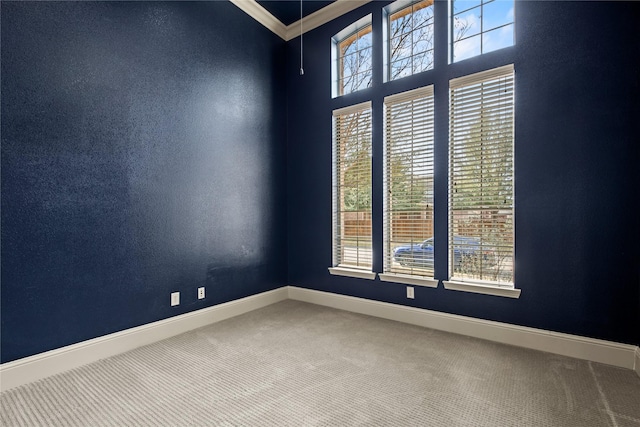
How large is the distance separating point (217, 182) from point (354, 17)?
243 cm

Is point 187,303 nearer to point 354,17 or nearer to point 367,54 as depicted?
point 367,54

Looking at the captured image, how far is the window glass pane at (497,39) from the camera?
2.65 metres

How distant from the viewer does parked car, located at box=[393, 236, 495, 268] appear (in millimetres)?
2764

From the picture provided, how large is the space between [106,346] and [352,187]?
9.00ft

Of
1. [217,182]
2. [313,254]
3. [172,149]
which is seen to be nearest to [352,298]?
[313,254]

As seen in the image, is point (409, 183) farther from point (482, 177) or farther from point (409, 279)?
point (409, 279)

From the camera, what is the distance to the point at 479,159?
2.75m

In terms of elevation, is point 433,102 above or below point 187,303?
above

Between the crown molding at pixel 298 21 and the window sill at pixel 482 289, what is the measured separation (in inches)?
123

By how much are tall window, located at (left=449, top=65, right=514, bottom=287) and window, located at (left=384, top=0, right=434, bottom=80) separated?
53cm

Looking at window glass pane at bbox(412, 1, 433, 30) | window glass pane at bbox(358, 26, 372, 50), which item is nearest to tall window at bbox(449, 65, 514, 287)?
window glass pane at bbox(412, 1, 433, 30)

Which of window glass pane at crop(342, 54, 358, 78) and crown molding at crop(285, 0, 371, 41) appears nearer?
crown molding at crop(285, 0, 371, 41)

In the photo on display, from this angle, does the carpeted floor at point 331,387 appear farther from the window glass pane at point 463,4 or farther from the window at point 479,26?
the window glass pane at point 463,4

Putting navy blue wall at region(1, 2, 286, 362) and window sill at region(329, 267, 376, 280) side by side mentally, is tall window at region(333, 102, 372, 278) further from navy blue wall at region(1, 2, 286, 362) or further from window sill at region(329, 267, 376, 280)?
navy blue wall at region(1, 2, 286, 362)
